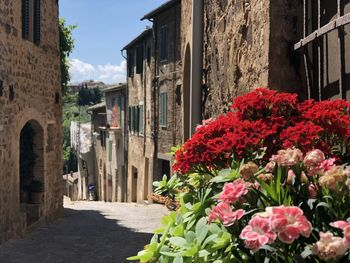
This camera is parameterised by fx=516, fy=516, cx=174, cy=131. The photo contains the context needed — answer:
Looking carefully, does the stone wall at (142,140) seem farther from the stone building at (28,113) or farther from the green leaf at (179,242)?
the green leaf at (179,242)

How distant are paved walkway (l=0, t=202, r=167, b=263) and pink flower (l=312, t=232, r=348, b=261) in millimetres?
6620

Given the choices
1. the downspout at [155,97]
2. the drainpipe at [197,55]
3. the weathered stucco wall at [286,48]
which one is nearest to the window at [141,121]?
the downspout at [155,97]

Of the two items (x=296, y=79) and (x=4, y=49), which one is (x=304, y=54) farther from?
(x=4, y=49)

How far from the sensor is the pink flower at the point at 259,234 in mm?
1935

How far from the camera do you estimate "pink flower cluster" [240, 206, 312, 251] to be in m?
1.92

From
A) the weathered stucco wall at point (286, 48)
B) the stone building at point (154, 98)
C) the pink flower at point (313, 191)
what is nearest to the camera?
the pink flower at point (313, 191)

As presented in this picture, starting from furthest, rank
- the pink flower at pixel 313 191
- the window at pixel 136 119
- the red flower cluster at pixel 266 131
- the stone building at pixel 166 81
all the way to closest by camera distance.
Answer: the window at pixel 136 119 < the stone building at pixel 166 81 < the red flower cluster at pixel 266 131 < the pink flower at pixel 313 191

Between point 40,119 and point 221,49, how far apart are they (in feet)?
24.0

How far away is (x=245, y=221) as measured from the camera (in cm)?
243

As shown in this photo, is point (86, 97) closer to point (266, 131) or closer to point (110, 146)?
point (110, 146)

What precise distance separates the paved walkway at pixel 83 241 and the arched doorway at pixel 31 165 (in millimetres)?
923

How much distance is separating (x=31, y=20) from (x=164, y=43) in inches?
276

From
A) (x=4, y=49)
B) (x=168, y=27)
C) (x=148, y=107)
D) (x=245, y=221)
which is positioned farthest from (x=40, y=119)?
(x=245, y=221)

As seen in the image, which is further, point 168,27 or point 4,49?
point 168,27
